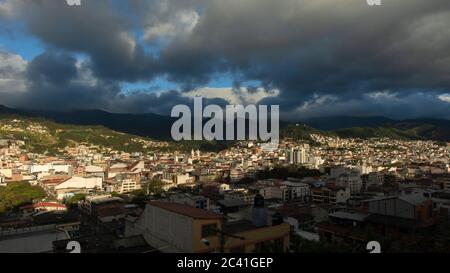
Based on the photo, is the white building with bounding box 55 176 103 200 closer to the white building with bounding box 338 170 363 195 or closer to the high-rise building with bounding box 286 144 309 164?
the white building with bounding box 338 170 363 195

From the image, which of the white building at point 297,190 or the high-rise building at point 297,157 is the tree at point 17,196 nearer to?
the white building at point 297,190

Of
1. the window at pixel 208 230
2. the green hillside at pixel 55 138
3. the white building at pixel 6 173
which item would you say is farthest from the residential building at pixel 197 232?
the green hillside at pixel 55 138

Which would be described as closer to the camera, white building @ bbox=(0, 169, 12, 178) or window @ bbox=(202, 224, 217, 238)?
window @ bbox=(202, 224, 217, 238)

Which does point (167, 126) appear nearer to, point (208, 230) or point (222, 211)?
point (222, 211)

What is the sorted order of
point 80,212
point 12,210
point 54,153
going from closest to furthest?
point 12,210, point 80,212, point 54,153

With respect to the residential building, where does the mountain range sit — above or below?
above

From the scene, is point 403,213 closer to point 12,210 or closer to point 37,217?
point 37,217

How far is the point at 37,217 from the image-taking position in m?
15.9

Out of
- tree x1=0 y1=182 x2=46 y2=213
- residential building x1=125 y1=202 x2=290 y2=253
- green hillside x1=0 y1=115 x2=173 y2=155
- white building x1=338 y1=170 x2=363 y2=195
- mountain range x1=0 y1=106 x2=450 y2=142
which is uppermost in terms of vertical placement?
mountain range x1=0 y1=106 x2=450 y2=142

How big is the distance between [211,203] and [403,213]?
8608mm

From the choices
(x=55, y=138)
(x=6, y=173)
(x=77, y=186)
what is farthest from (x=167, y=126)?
(x=77, y=186)

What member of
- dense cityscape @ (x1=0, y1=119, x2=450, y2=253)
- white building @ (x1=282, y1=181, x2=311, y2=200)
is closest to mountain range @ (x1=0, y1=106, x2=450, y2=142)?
dense cityscape @ (x1=0, y1=119, x2=450, y2=253)

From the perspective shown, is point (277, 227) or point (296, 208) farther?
point (296, 208)
